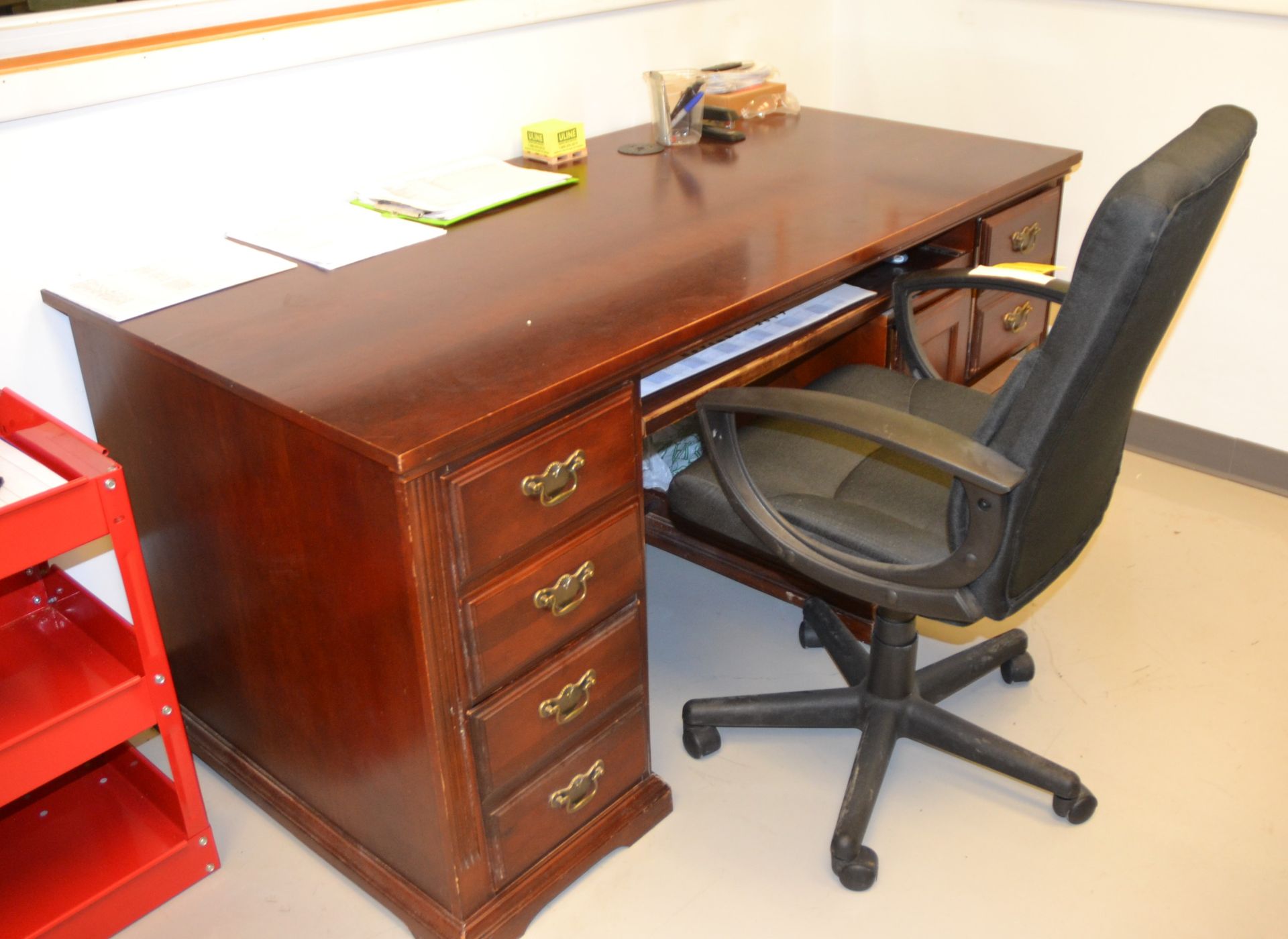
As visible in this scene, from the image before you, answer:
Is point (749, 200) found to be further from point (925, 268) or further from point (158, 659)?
point (158, 659)

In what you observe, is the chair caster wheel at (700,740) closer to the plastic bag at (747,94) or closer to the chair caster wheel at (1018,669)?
the chair caster wheel at (1018,669)

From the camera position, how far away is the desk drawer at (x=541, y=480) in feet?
4.28

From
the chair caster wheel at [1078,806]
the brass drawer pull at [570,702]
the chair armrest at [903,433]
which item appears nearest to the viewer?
the chair armrest at [903,433]

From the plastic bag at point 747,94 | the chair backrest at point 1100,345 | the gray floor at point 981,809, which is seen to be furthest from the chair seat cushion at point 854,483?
the plastic bag at point 747,94

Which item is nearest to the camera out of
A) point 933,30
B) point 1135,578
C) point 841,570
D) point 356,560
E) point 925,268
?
point 356,560

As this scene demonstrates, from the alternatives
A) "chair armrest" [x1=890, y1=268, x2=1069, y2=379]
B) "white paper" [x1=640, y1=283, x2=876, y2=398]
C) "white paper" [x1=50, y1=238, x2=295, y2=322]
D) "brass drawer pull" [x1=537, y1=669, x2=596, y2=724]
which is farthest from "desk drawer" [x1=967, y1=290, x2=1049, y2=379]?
"white paper" [x1=50, y1=238, x2=295, y2=322]

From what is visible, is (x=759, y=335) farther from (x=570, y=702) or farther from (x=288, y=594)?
(x=288, y=594)

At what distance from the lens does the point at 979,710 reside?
77.1 inches

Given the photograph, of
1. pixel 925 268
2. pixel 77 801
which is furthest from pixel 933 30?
pixel 77 801

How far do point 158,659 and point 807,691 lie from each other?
0.93 m

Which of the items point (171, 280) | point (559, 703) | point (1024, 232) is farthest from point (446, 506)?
point (1024, 232)

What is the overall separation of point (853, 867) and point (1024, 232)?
1.10m

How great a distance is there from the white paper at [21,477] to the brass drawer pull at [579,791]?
71 centimetres

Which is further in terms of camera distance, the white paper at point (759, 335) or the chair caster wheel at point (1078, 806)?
the chair caster wheel at point (1078, 806)
